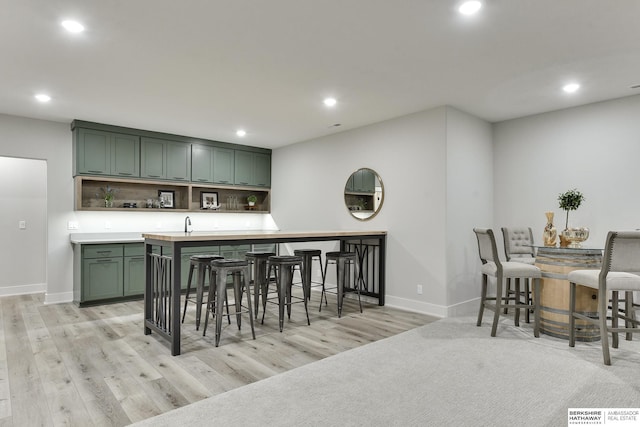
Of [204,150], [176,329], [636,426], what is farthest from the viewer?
[204,150]

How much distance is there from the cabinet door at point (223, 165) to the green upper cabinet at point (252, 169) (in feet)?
0.33

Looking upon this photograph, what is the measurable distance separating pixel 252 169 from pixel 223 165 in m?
0.60

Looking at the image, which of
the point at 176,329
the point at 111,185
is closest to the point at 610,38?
the point at 176,329

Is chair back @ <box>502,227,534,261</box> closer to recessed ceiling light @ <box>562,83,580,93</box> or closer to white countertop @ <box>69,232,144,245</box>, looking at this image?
recessed ceiling light @ <box>562,83,580,93</box>

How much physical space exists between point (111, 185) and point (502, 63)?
218 inches

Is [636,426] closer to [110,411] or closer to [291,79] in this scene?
[110,411]

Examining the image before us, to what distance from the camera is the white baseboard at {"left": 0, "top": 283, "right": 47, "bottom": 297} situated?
19.1 feet

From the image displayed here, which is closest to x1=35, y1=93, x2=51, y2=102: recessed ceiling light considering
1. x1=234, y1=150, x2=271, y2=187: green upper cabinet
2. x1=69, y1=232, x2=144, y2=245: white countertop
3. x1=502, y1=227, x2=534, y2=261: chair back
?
x1=69, y1=232, x2=144, y2=245: white countertop

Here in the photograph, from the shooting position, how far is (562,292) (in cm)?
371

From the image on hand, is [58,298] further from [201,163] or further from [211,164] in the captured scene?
[211,164]

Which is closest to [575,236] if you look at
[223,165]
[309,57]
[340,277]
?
[340,277]

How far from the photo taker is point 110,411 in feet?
7.61

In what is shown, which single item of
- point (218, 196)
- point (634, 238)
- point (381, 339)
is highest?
point (218, 196)

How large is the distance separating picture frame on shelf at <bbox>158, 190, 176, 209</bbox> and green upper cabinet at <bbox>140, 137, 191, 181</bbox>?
0.36 meters
